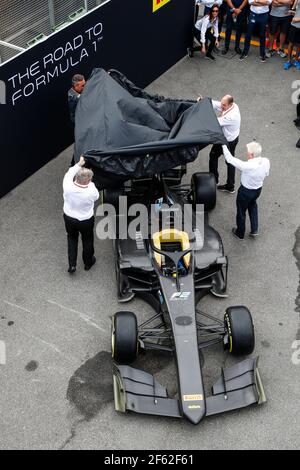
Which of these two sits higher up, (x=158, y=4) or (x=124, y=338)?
(x=158, y=4)

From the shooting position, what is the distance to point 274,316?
7.32 metres

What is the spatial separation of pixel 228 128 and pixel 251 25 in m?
4.01

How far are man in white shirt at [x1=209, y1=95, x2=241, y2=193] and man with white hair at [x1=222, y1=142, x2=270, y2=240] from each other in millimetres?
632

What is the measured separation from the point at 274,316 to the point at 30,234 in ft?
11.1

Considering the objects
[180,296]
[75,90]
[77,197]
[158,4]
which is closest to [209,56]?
[158,4]

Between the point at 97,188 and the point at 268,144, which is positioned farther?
the point at 268,144

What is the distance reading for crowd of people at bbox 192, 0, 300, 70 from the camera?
11.3 m

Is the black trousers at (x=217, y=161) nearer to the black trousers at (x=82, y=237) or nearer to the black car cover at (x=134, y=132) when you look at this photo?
the black car cover at (x=134, y=132)

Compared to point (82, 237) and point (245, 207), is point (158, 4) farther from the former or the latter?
point (82, 237)

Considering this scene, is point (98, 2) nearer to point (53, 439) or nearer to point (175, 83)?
point (175, 83)

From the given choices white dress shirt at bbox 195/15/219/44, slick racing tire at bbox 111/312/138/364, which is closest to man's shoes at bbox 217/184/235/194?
slick racing tire at bbox 111/312/138/364

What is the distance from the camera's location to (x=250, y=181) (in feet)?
25.3

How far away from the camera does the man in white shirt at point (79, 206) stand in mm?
6965

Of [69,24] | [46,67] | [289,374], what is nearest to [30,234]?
[46,67]
